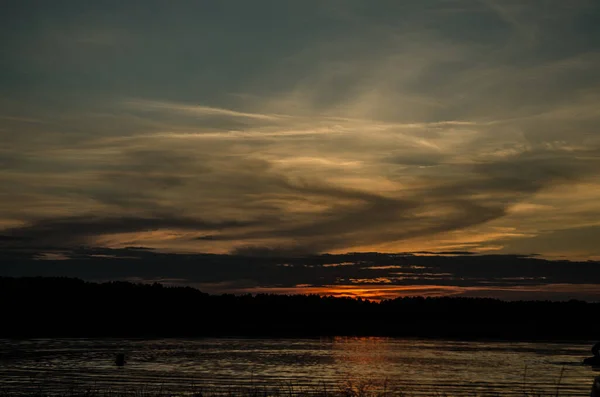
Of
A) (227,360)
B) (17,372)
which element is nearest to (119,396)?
(17,372)

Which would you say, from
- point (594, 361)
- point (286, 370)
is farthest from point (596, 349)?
point (286, 370)

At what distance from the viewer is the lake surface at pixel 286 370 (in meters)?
57.7

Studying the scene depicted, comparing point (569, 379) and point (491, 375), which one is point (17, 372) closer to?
point (491, 375)

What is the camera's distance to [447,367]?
8412cm

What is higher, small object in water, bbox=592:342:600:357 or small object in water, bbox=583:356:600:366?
small object in water, bbox=592:342:600:357

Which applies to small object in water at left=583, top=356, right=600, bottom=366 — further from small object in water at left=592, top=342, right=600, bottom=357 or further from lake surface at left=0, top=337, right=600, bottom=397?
small object in water at left=592, top=342, right=600, bottom=357

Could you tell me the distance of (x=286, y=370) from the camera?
75625 mm

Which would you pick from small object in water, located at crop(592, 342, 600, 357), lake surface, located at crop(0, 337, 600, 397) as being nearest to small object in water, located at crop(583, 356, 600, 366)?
lake surface, located at crop(0, 337, 600, 397)

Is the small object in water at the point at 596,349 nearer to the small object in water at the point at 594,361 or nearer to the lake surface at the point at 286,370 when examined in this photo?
the lake surface at the point at 286,370

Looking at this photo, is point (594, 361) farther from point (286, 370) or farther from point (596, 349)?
point (286, 370)

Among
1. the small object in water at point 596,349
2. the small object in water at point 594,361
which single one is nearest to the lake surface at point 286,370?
the small object in water at point 594,361

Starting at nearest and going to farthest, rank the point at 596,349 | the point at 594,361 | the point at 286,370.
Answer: the point at 286,370
the point at 594,361
the point at 596,349

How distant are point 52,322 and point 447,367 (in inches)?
5025

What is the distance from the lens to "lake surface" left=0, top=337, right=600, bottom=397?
57.7 meters
